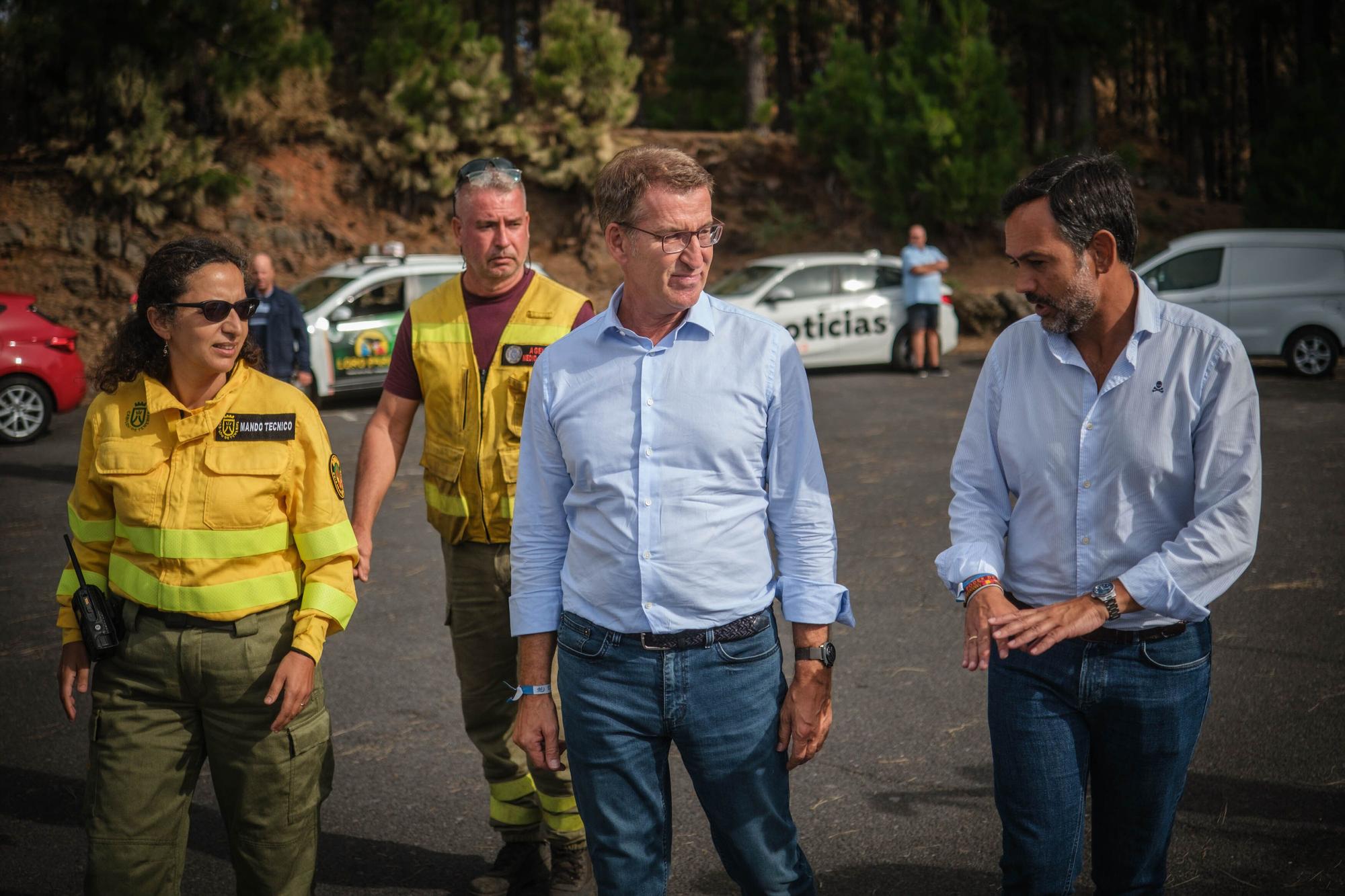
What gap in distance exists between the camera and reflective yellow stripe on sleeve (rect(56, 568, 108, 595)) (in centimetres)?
302

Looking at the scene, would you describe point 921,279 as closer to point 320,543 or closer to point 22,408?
point 22,408

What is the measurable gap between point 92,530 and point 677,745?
156cm

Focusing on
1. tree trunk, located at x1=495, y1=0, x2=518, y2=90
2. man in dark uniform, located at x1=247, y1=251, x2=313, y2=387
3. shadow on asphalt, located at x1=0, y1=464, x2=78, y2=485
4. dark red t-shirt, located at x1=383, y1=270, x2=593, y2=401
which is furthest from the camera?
tree trunk, located at x1=495, y1=0, x2=518, y2=90

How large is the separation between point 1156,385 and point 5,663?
5479 mm

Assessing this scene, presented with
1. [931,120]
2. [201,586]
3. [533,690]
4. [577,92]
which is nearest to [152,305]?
[201,586]

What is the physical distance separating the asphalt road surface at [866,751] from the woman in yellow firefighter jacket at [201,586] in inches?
38.7

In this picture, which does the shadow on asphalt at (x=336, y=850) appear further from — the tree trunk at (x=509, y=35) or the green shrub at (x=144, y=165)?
the tree trunk at (x=509, y=35)

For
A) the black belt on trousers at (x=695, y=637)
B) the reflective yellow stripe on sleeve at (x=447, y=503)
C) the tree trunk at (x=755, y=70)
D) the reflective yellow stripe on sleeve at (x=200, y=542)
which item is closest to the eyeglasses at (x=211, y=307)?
the reflective yellow stripe on sleeve at (x=200, y=542)

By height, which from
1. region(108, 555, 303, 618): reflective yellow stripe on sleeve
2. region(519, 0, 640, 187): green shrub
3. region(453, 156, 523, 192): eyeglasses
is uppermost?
region(519, 0, 640, 187): green shrub

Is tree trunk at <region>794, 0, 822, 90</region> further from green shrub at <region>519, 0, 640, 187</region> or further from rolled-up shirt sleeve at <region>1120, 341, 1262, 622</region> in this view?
rolled-up shirt sleeve at <region>1120, 341, 1262, 622</region>

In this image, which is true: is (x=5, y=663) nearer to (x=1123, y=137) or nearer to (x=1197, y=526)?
(x=1197, y=526)

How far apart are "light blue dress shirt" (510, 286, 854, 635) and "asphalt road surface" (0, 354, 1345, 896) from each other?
1.51 m

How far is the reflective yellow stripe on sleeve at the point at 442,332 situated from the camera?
148 inches

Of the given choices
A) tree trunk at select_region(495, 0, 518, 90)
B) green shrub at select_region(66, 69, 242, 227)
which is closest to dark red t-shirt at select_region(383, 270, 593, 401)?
green shrub at select_region(66, 69, 242, 227)
